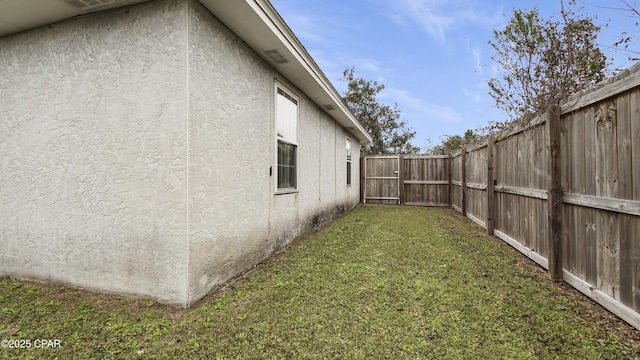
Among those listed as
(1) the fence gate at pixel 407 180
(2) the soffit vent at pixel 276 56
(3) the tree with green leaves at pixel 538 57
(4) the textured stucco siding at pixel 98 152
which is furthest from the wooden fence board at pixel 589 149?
(1) the fence gate at pixel 407 180

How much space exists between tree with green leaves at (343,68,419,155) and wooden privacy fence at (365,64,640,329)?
1423cm

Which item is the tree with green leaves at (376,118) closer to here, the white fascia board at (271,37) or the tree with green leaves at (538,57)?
the tree with green leaves at (538,57)

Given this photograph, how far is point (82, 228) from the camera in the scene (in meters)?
2.84

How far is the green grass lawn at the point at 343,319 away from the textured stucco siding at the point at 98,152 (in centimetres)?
34

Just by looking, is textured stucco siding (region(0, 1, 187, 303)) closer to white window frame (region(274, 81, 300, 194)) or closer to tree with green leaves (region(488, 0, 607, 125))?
white window frame (region(274, 81, 300, 194))

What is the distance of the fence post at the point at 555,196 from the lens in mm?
3109

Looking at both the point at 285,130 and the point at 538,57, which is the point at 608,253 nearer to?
the point at 285,130

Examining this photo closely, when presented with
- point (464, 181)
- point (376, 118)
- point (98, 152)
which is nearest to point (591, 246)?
point (98, 152)

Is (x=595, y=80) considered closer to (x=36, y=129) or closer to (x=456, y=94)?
(x=456, y=94)

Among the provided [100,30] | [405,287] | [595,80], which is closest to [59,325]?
[100,30]

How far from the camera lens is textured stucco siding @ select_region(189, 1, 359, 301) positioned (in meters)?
2.62

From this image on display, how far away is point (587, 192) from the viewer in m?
2.68

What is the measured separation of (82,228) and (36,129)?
1.32m

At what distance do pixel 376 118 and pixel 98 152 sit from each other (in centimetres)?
1726
